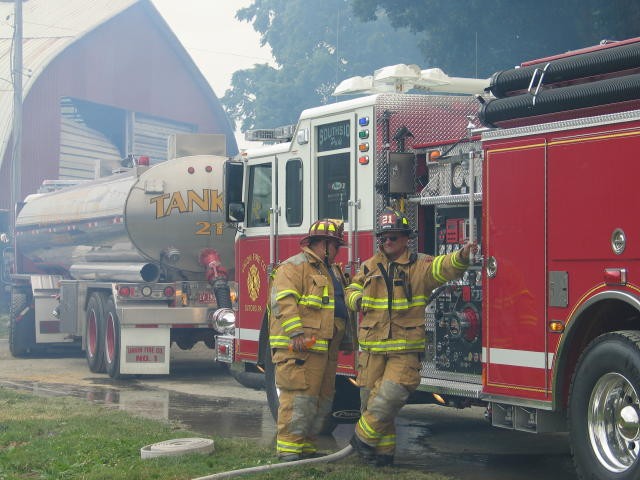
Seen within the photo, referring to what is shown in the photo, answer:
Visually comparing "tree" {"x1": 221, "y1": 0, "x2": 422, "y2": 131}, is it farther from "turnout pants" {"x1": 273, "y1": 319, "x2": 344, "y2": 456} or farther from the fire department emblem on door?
"turnout pants" {"x1": 273, "y1": 319, "x2": 344, "y2": 456}

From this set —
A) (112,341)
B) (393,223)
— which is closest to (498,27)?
(112,341)

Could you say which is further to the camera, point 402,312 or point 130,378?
point 130,378

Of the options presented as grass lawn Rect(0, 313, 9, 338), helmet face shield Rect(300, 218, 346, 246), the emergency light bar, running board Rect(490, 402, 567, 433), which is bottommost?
grass lawn Rect(0, 313, 9, 338)

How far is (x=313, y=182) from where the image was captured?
400 inches

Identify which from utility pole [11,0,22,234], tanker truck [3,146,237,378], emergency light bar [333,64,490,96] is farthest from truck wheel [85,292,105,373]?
utility pole [11,0,22,234]

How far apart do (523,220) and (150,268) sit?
9176 mm

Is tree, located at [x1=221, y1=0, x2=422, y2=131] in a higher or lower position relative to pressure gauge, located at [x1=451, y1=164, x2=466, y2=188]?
higher

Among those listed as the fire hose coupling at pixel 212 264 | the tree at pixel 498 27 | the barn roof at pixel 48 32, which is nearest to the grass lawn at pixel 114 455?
the fire hose coupling at pixel 212 264

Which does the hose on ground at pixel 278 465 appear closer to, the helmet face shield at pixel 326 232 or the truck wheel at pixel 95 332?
the helmet face shield at pixel 326 232

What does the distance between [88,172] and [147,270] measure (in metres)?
22.7

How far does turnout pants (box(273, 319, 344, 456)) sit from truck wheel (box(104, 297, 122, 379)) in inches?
285

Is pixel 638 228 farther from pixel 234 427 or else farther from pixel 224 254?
pixel 224 254

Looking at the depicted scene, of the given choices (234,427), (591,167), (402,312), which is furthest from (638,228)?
(234,427)

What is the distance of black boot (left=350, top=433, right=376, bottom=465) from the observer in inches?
325
